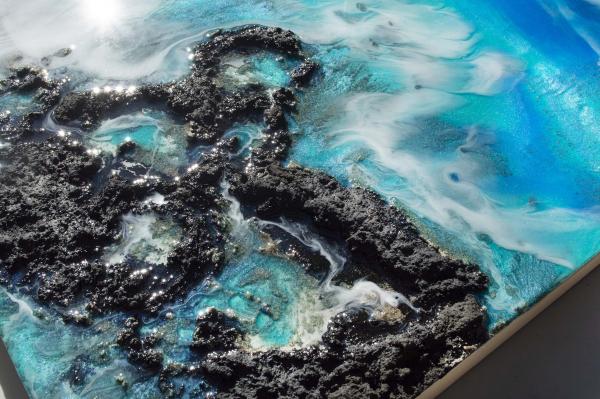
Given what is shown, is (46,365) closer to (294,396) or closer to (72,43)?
(294,396)

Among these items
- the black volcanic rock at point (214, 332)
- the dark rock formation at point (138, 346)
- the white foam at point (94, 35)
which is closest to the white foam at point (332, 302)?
the black volcanic rock at point (214, 332)

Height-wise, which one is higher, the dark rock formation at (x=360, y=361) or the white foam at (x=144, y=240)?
the white foam at (x=144, y=240)

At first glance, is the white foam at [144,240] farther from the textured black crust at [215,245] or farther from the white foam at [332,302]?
the white foam at [332,302]

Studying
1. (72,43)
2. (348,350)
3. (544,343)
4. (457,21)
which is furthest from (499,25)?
(72,43)

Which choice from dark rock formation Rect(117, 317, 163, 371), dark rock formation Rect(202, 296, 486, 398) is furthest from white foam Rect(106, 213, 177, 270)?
dark rock formation Rect(202, 296, 486, 398)

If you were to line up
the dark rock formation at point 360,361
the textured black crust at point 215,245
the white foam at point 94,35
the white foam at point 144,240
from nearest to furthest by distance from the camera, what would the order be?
1. the dark rock formation at point 360,361
2. the textured black crust at point 215,245
3. the white foam at point 144,240
4. the white foam at point 94,35
